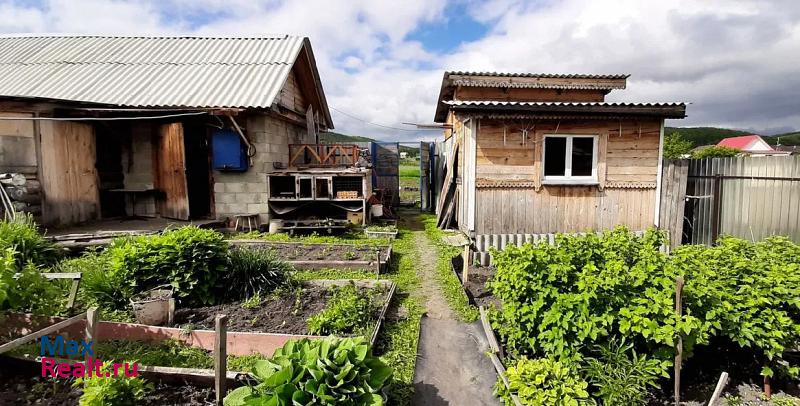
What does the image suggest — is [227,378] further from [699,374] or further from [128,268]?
[699,374]

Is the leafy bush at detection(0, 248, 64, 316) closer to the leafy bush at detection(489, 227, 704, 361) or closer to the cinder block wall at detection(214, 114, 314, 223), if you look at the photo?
the leafy bush at detection(489, 227, 704, 361)

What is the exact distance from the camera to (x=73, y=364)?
3.16 meters

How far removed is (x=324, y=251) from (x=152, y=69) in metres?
9.29

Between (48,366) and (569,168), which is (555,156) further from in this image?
(48,366)

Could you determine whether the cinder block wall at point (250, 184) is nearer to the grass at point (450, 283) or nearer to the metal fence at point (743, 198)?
the grass at point (450, 283)

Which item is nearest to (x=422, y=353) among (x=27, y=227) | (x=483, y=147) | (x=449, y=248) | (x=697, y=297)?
(x=697, y=297)

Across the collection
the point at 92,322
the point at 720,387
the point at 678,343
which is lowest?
the point at 720,387

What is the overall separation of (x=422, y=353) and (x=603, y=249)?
2.15 metres

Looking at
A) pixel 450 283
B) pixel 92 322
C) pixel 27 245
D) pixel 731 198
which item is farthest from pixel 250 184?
pixel 731 198

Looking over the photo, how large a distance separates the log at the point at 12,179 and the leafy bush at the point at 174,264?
533 centimetres

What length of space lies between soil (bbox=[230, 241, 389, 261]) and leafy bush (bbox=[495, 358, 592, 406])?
13.4ft

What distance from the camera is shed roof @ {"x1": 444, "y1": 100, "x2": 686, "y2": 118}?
758cm

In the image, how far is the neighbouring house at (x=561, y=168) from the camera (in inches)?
314

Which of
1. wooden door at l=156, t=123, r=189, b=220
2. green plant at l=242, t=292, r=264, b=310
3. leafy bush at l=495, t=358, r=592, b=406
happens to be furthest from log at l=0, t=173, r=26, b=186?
leafy bush at l=495, t=358, r=592, b=406
